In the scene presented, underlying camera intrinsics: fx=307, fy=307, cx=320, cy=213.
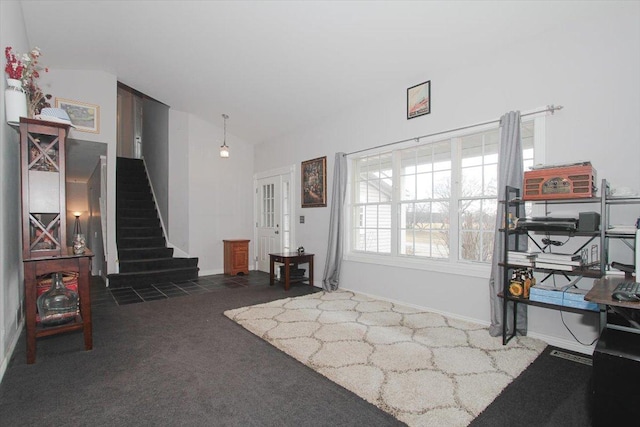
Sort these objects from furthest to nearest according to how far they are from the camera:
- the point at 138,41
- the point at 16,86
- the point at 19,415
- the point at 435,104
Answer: the point at 138,41
the point at 435,104
the point at 16,86
the point at 19,415

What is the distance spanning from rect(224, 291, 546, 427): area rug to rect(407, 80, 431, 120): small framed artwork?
8.01 ft

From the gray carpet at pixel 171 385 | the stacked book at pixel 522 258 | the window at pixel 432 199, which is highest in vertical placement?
the window at pixel 432 199

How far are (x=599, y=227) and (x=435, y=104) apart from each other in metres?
2.06

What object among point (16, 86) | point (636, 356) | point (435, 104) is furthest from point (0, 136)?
point (636, 356)

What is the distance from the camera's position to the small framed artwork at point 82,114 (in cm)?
475

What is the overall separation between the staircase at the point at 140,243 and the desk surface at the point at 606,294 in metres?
5.65

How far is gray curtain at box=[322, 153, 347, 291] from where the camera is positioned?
4715 millimetres

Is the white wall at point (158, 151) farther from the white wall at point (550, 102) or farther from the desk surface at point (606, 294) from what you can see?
the desk surface at point (606, 294)

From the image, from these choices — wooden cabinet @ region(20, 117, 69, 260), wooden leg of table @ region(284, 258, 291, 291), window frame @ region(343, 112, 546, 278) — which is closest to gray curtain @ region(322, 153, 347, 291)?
window frame @ region(343, 112, 546, 278)

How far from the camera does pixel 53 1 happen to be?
10.7ft

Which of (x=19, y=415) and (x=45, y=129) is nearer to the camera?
(x=19, y=415)

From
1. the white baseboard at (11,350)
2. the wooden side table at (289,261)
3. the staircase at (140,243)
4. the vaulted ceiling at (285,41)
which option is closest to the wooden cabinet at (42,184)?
the white baseboard at (11,350)

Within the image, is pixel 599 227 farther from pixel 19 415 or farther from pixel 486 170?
pixel 19 415

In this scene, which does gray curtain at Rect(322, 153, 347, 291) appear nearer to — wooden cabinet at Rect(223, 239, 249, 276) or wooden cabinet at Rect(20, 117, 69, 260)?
wooden cabinet at Rect(223, 239, 249, 276)
